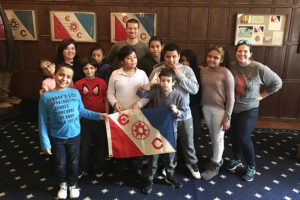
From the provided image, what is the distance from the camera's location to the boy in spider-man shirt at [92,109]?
256 centimetres

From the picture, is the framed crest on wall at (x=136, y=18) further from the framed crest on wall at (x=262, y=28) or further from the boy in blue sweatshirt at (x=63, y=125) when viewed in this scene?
the boy in blue sweatshirt at (x=63, y=125)

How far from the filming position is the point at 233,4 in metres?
4.14

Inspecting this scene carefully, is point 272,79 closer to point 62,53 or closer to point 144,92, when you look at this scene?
point 144,92

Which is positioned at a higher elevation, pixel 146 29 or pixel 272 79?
pixel 146 29

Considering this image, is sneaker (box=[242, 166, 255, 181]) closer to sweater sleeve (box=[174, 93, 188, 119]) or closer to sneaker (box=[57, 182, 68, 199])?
sweater sleeve (box=[174, 93, 188, 119])

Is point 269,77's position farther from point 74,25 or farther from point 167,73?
point 74,25

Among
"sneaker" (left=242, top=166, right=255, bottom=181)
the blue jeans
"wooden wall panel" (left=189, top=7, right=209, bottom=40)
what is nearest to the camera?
the blue jeans

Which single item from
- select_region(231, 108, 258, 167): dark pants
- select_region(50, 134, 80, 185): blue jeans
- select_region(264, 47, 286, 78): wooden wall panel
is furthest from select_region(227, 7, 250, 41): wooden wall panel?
select_region(50, 134, 80, 185): blue jeans

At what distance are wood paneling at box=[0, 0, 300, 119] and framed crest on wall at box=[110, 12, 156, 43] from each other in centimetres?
9

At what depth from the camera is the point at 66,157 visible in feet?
7.69

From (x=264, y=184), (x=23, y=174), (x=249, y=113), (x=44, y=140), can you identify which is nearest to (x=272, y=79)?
(x=249, y=113)

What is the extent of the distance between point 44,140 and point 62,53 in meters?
1.17

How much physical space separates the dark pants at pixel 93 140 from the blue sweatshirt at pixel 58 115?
0.32m

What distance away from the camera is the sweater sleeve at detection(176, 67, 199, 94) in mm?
2330
